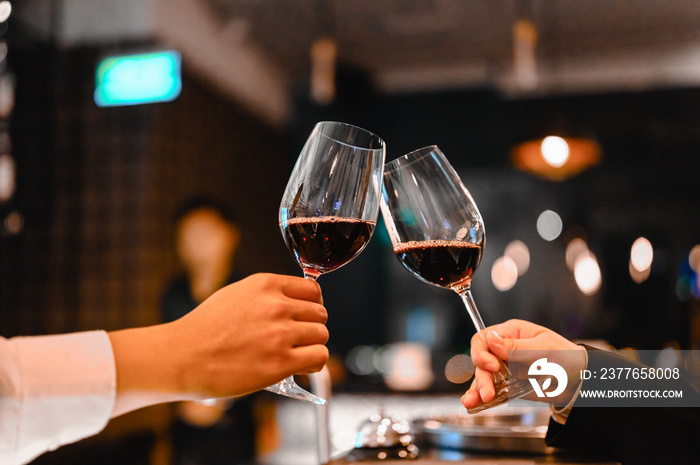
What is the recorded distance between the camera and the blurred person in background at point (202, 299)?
3.29 meters

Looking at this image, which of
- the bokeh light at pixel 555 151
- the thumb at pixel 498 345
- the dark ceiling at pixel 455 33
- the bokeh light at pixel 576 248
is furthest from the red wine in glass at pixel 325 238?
the bokeh light at pixel 576 248

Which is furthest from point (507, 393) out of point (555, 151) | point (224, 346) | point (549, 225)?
point (549, 225)

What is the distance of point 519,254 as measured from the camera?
17.7ft

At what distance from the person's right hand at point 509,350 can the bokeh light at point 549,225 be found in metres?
4.55

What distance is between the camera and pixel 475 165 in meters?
5.43

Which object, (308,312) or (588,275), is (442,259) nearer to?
(308,312)

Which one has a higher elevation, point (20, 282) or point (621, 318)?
point (20, 282)

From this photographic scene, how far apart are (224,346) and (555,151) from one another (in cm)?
295

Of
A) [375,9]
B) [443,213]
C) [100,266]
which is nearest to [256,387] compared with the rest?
[443,213]

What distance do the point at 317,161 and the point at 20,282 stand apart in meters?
3.72

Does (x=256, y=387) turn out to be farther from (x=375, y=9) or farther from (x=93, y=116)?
(x=375, y=9)

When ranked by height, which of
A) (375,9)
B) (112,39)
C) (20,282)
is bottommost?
(20,282)

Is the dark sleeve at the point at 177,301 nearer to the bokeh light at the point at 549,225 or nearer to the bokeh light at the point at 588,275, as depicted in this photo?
the bokeh light at the point at 549,225

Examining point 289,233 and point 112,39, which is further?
point 112,39
